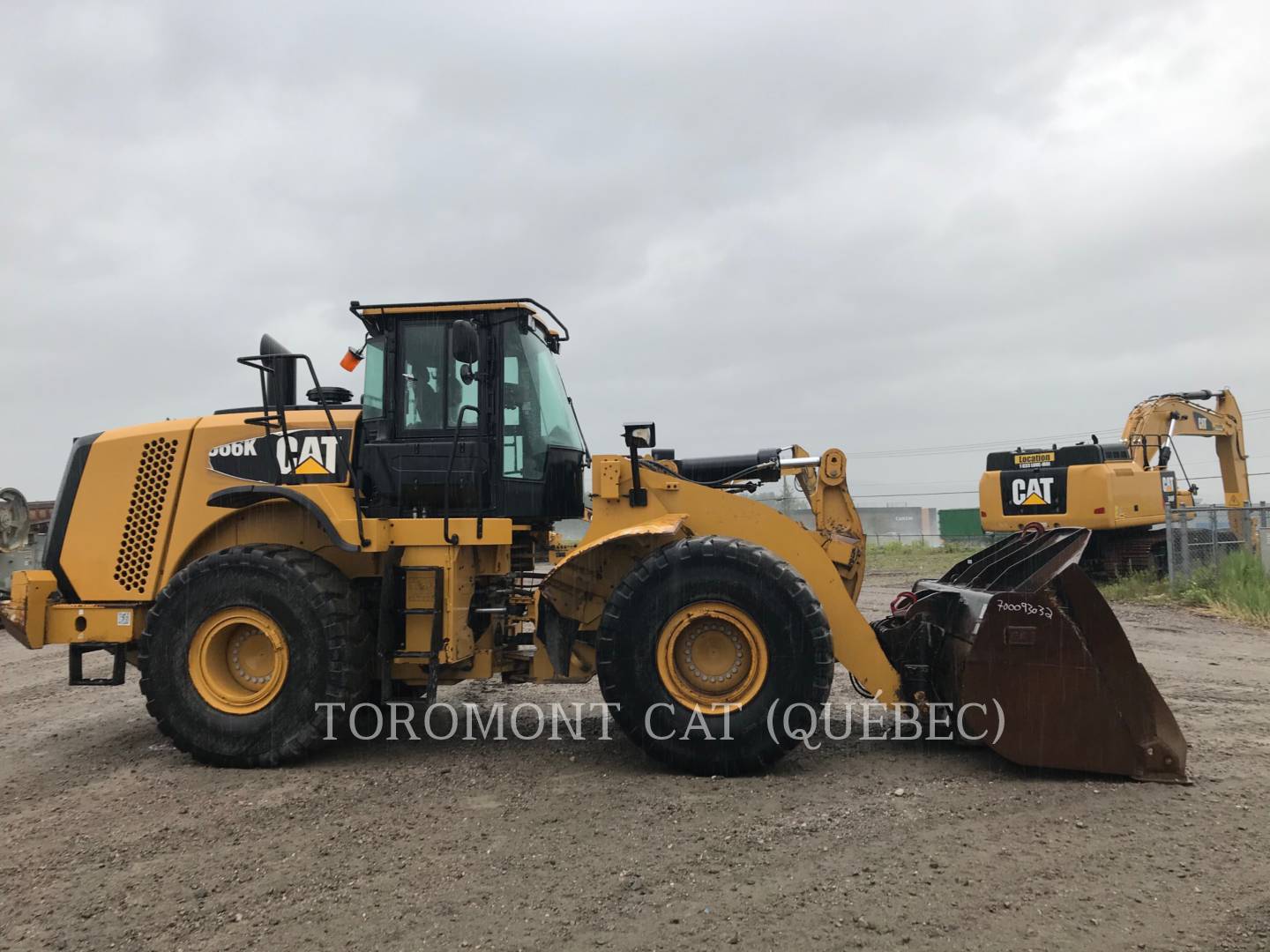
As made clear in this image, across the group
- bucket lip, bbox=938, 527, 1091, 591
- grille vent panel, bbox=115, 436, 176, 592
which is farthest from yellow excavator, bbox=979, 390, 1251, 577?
grille vent panel, bbox=115, 436, 176, 592

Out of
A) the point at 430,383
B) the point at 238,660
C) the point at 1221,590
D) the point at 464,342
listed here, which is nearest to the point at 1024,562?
the point at 464,342

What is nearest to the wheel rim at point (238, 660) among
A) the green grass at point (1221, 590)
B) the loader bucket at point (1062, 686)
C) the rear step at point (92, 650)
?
the rear step at point (92, 650)

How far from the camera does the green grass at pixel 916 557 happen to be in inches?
789

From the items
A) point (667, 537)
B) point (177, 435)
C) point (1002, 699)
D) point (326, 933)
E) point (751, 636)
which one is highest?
point (177, 435)

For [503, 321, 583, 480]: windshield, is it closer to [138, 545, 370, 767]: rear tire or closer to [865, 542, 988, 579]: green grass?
[138, 545, 370, 767]: rear tire

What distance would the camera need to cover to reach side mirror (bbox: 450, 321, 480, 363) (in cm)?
491

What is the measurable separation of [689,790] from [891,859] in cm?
118

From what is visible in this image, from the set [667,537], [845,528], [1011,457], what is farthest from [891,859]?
Result: [1011,457]

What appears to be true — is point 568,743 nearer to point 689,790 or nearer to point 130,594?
point 689,790

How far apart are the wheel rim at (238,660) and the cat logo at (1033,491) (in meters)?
13.3

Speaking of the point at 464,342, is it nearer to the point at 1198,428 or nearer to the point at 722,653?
the point at 722,653

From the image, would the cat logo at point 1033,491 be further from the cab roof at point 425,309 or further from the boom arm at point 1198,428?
the cab roof at point 425,309

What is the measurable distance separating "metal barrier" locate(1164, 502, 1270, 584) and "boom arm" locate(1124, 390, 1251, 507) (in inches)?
73.8

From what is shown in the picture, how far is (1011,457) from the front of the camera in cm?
1555
